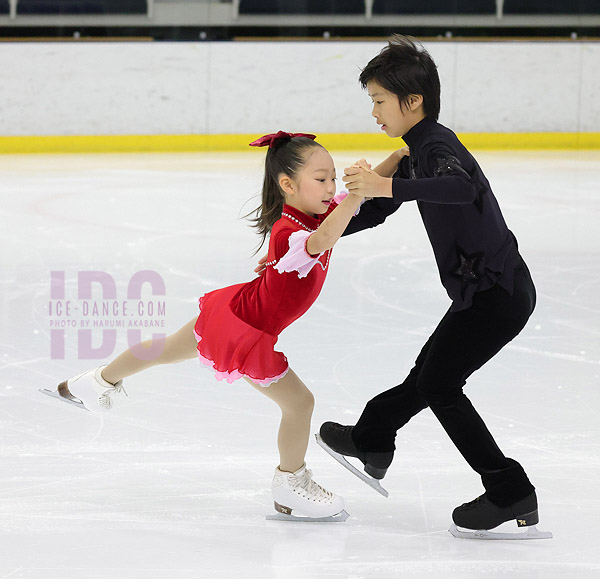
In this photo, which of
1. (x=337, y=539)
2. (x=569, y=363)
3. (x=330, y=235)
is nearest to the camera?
(x=330, y=235)

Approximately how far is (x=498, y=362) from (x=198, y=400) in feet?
3.64

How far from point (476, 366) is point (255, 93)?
9382 millimetres

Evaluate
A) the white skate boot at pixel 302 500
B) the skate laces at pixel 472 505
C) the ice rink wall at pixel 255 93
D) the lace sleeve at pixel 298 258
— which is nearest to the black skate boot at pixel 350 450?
the white skate boot at pixel 302 500

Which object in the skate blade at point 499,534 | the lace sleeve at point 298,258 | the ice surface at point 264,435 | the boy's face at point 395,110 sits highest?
the boy's face at point 395,110

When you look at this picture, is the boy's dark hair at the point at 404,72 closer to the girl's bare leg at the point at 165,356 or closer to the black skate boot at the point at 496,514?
the girl's bare leg at the point at 165,356

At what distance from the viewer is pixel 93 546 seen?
A: 6.81 ft

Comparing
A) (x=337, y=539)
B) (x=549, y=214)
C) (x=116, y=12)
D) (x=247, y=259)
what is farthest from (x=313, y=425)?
(x=116, y=12)

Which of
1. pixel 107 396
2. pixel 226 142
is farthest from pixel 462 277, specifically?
pixel 226 142

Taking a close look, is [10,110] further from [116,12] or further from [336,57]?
[336,57]

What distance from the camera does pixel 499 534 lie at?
2.17 meters

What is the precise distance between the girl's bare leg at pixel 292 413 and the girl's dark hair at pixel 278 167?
0.33 m

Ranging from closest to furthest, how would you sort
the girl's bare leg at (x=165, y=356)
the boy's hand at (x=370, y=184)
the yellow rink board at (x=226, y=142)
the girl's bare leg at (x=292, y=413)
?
the boy's hand at (x=370, y=184), the girl's bare leg at (x=292, y=413), the girl's bare leg at (x=165, y=356), the yellow rink board at (x=226, y=142)

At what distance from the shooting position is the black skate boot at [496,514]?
213 centimetres

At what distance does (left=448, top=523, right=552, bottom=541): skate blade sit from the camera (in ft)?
7.03
